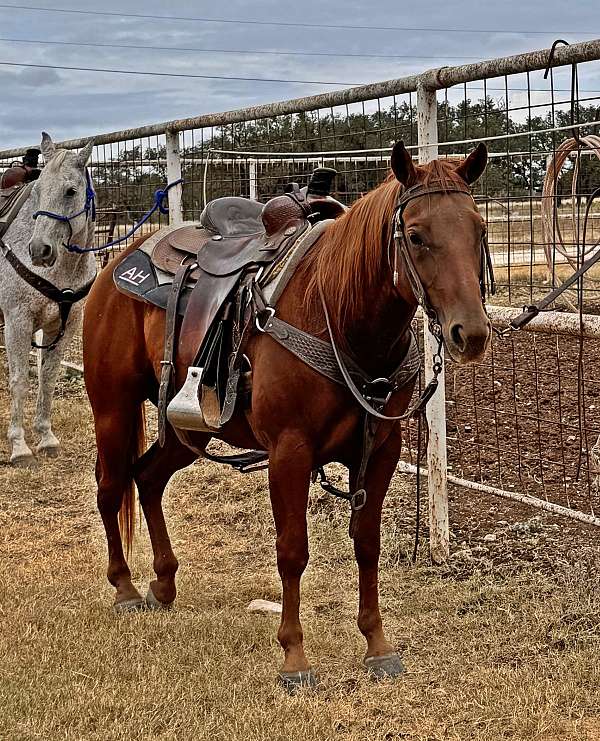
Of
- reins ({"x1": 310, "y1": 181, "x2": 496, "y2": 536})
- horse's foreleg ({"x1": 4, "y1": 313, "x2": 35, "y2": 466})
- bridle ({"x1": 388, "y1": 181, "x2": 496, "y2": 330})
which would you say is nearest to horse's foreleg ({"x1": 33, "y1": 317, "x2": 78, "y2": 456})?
horse's foreleg ({"x1": 4, "y1": 313, "x2": 35, "y2": 466})

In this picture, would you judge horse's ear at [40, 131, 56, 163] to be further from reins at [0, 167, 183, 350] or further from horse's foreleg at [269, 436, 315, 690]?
horse's foreleg at [269, 436, 315, 690]

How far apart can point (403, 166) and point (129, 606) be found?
8.39 feet

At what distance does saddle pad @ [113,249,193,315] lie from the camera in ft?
13.9

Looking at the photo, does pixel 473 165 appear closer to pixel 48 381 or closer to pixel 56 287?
pixel 56 287

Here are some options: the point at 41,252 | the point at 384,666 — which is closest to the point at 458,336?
the point at 384,666

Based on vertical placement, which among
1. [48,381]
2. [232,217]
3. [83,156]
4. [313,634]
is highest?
[83,156]

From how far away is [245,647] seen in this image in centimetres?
407

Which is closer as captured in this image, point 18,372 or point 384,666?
point 384,666

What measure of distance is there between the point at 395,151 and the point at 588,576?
2.39 meters

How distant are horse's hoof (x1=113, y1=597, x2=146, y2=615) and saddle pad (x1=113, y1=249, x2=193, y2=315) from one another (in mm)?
→ 1432

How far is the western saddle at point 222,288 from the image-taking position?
12.4 ft

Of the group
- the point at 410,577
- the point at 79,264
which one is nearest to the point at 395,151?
the point at 410,577

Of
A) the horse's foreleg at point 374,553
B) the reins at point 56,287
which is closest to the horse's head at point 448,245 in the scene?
the horse's foreleg at point 374,553

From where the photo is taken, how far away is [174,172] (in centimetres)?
661
